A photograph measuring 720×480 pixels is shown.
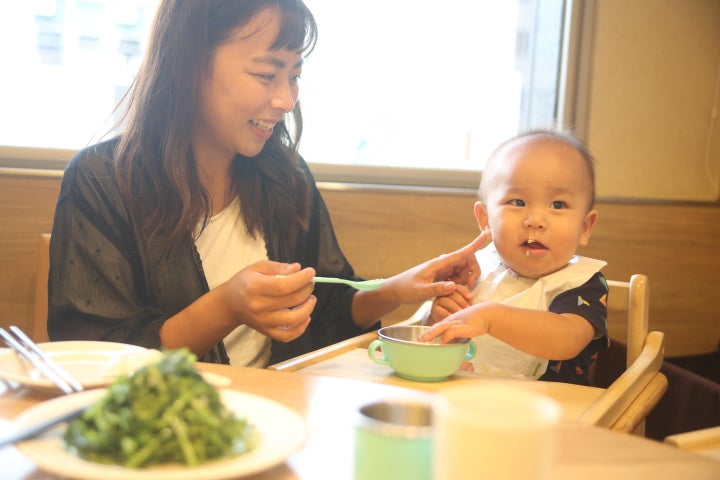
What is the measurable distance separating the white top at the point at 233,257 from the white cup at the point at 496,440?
1.10m

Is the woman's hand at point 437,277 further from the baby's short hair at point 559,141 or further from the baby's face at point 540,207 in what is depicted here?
the baby's short hair at point 559,141

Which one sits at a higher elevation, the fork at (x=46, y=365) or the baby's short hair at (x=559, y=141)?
the baby's short hair at (x=559, y=141)

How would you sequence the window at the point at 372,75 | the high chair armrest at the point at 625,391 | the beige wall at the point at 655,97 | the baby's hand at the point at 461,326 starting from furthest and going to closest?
the beige wall at the point at 655,97 → the window at the point at 372,75 → the baby's hand at the point at 461,326 → the high chair armrest at the point at 625,391

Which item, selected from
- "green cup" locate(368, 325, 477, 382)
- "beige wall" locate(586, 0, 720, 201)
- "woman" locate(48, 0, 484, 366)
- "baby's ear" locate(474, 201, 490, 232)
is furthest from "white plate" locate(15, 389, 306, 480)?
"beige wall" locate(586, 0, 720, 201)

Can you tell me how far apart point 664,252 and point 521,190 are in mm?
1290

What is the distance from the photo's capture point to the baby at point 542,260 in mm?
1354

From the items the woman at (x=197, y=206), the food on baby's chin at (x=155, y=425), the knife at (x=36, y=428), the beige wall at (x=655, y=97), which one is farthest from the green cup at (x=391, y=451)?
the beige wall at (x=655, y=97)

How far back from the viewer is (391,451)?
0.56 m

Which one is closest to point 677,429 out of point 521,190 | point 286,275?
point 521,190

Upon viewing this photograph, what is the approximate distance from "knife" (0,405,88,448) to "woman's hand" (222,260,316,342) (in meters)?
0.46

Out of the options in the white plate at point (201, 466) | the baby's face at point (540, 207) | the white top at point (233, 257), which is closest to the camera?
the white plate at point (201, 466)

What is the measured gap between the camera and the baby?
135cm

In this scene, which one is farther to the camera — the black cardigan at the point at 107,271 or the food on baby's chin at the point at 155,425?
the black cardigan at the point at 107,271

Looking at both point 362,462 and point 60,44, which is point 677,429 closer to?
point 362,462
